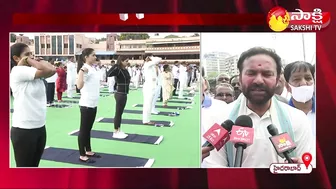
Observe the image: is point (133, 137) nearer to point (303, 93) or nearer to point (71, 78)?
point (71, 78)

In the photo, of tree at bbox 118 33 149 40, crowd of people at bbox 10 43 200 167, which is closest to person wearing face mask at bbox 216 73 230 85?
crowd of people at bbox 10 43 200 167

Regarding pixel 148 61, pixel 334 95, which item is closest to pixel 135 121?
pixel 148 61

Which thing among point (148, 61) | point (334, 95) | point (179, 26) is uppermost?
point (179, 26)

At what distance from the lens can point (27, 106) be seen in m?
3.13

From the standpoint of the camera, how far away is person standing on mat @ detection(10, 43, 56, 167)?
10.3 feet

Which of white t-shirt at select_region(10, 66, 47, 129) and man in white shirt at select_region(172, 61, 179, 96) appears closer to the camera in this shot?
white t-shirt at select_region(10, 66, 47, 129)

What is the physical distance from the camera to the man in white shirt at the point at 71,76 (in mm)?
3193

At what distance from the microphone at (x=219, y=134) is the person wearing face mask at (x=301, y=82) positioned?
626 mm

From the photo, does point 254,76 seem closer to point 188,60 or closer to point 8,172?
point 188,60

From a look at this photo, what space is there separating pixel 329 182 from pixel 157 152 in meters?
1.61

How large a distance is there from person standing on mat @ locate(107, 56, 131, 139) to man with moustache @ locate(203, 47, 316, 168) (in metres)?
0.86

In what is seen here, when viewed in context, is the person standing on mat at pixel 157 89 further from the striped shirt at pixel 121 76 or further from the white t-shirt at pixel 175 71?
the striped shirt at pixel 121 76

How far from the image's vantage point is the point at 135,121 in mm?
3219

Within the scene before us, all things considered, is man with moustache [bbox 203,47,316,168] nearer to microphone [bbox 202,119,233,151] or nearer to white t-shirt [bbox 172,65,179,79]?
microphone [bbox 202,119,233,151]
